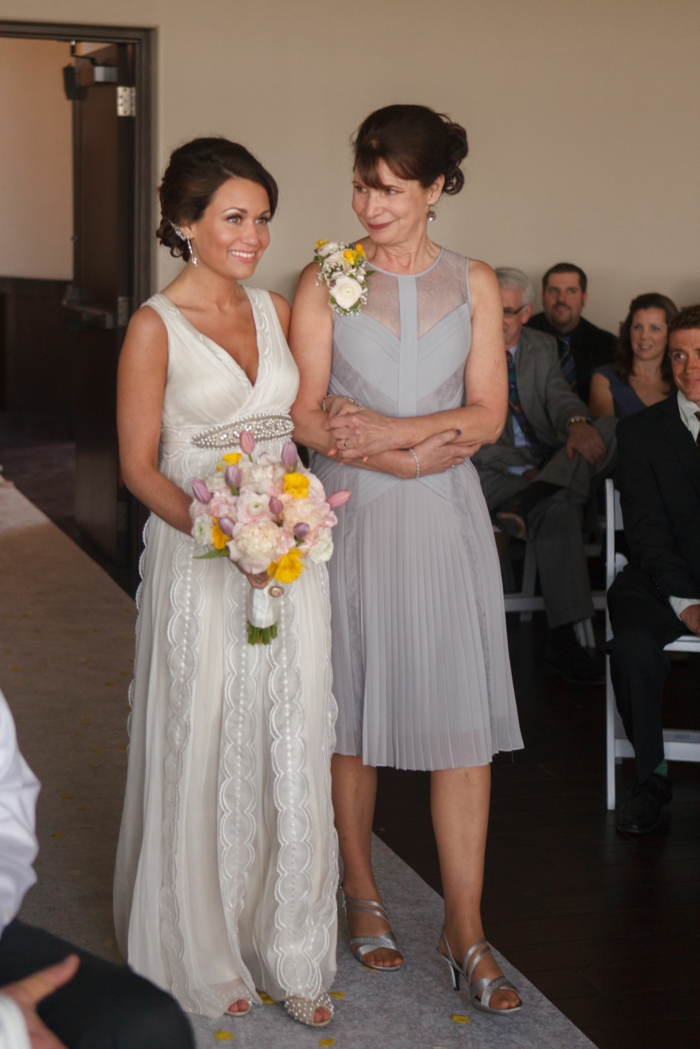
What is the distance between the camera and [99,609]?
6.08 metres

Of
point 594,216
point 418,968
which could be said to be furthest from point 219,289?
point 594,216

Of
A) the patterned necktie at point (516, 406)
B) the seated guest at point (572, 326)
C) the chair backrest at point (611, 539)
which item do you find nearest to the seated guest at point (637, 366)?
the patterned necktie at point (516, 406)

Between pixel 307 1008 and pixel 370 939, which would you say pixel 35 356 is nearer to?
pixel 370 939

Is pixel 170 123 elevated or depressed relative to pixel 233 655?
elevated

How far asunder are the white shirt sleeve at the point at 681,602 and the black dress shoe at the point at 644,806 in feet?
1.67

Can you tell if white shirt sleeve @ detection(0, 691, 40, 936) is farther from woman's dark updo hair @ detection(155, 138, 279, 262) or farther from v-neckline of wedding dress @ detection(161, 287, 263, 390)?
woman's dark updo hair @ detection(155, 138, 279, 262)

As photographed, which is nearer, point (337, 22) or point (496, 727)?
point (496, 727)

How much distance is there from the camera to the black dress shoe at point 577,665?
512 centimetres

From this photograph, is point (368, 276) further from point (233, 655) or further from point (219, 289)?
point (233, 655)

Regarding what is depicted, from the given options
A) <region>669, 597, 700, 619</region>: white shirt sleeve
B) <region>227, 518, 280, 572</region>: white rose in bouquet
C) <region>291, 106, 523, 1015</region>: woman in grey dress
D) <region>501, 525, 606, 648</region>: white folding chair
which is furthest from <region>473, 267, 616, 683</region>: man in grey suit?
<region>227, 518, 280, 572</region>: white rose in bouquet

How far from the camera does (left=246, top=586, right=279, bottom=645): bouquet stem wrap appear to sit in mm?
2388

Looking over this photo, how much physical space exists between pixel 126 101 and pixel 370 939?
4.66m

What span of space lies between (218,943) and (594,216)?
5155 mm

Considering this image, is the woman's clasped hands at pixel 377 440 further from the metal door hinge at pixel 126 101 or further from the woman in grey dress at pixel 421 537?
the metal door hinge at pixel 126 101
